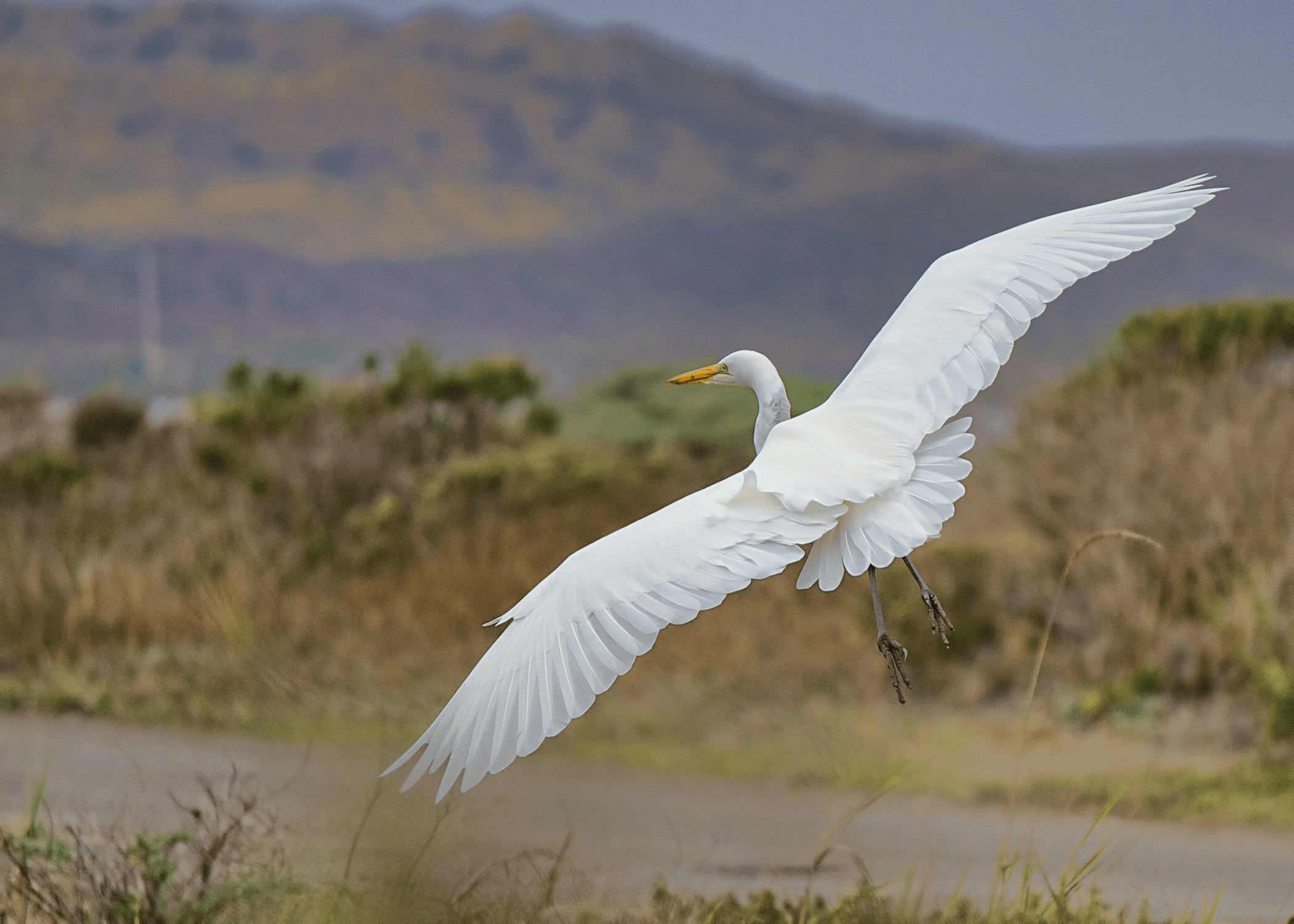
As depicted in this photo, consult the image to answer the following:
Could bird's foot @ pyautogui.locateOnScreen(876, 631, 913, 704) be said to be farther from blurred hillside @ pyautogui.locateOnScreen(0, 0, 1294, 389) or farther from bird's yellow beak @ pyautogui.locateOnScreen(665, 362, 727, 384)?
blurred hillside @ pyautogui.locateOnScreen(0, 0, 1294, 389)

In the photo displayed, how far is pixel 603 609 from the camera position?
2.53m

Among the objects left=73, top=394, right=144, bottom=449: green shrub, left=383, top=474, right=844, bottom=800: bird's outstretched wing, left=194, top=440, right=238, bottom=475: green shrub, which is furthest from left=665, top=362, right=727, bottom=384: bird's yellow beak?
left=73, top=394, right=144, bottom=449: green shrub

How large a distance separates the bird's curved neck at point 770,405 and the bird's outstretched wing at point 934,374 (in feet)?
0.20

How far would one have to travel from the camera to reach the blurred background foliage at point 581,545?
7867 millimetres

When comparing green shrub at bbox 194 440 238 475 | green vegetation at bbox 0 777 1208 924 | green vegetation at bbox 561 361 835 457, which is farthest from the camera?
green vegetation at bbox 561 361 835 457

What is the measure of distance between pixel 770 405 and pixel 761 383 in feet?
0.18

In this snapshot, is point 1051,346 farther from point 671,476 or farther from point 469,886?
point 469,886

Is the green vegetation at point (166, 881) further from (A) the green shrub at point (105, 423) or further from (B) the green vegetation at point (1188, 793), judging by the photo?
(A) the green shrub at point (105, 423)

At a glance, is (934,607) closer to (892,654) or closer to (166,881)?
(892,654)

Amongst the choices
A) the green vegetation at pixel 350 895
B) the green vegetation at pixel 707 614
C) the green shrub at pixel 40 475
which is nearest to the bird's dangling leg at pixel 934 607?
the green vegetation at pixel 350 895

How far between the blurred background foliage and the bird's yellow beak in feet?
12.5

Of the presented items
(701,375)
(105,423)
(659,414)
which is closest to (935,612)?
(701,375)

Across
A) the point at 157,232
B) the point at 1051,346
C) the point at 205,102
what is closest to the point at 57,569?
the point at 1051,346

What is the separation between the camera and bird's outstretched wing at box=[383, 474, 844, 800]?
94.2 inches
